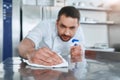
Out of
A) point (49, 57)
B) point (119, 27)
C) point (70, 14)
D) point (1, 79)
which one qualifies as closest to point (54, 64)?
point (49, 57)

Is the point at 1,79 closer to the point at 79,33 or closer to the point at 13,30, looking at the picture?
the point at 79,33

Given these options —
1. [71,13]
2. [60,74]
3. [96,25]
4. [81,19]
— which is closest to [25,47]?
[71,13]

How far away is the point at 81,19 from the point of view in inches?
156

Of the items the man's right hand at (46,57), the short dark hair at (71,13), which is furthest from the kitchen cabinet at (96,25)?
the man's right hand at (46,57)

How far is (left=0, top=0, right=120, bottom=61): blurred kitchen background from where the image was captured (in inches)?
134

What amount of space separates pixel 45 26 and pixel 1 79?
3.99ft

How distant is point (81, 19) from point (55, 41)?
2176 millimetres

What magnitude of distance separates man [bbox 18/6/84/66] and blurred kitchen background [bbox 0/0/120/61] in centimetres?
153

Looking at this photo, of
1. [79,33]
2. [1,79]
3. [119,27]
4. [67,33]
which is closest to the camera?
[1,79]

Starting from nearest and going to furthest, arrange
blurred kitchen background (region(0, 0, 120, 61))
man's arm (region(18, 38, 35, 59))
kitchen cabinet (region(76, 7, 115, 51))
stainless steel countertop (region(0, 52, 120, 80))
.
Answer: stainless steel countertop (region(0, 52, 120, 80)) < man's arm (region(18, 38, 35, 59)) < blurred kitchen background (region(0, 0, 120, 61)) < kitchen cabinet (region(76, 7, 115, 51))

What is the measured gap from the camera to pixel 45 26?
193 centimetres

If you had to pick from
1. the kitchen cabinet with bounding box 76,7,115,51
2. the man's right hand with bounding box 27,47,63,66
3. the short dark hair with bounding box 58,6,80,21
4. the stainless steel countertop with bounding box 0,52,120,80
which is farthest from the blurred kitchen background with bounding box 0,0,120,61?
the stainless steel countertop with bounding box 0,52,120,80

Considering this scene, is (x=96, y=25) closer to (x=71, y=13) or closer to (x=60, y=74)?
(x=71, y=13)

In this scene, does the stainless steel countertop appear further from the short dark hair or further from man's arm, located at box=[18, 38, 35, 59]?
the short dark hair
